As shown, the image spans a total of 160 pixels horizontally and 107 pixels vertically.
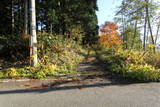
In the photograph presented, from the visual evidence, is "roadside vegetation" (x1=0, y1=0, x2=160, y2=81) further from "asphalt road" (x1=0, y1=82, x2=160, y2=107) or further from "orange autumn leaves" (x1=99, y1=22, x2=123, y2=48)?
"asphalt road" (x1=0, y1=82, x2=160, y2=107)

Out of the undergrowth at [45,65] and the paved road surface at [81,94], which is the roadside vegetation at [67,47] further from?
the paved road surface at [81,94]

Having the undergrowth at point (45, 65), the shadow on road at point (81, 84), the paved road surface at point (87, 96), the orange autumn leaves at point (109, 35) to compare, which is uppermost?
the orange autumn leaves at point (109, 35)

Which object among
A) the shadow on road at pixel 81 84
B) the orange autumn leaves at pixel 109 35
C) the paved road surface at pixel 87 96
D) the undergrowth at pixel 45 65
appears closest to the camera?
the paved road surface at pixel 87 96

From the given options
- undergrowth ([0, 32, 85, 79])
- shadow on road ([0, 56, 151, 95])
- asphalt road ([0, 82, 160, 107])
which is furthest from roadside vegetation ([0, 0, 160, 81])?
asphalt road ([0, 82, 160, 107])

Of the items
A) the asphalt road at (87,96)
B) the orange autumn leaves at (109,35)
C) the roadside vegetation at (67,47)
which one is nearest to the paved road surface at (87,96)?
the asphalt road at (87,96)

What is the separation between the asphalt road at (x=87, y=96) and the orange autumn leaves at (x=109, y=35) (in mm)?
15501

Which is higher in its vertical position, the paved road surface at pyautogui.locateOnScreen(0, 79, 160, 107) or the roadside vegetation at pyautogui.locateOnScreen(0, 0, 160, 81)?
the roadside vegetation at pyautogui.locateOnScreen(0, 0, 160, 81)

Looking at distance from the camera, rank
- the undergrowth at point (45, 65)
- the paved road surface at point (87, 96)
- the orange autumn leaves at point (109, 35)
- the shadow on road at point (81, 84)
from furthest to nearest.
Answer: the orange autumn leaves at point (109, 35)
the undergrowth at point (45, 65)
the shadow on road at point (81, 84)
the paved road surface at point (87, 96)

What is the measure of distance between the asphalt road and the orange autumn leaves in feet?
50.9

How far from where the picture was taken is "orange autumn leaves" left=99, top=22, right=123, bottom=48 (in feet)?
64.6

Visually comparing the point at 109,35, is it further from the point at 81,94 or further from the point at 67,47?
the point at 81,94

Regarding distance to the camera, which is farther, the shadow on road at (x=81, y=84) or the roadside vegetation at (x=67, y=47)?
the roadside vegetation at (x=67, y=47)

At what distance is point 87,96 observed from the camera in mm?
3590

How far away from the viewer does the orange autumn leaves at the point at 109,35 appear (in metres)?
19.7
